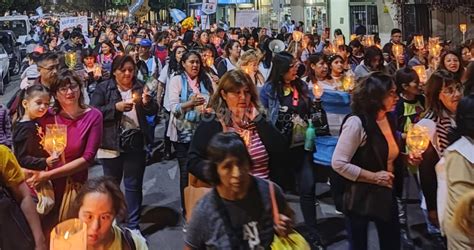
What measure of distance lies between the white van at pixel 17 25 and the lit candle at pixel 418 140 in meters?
29.6

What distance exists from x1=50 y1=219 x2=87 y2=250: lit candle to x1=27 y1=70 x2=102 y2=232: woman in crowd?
5.88ft

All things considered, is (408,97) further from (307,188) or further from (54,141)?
(54,141)

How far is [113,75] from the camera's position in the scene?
6.49m

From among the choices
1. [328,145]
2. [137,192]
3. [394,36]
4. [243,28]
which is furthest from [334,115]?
[243,28]

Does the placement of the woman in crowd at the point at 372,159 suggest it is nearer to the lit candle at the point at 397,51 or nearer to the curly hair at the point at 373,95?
the curly hair at the point at 373,95

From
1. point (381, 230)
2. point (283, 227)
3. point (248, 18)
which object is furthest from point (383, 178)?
point (248, 18)

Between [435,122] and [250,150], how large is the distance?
1520 mm

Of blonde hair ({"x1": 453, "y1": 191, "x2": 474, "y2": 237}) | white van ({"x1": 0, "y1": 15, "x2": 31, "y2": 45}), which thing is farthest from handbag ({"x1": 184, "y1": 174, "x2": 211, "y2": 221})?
white van ({"x1": 0, "y1": 15, "x2": 31, "y2": 45})

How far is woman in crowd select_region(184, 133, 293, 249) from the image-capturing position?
3.34 metres

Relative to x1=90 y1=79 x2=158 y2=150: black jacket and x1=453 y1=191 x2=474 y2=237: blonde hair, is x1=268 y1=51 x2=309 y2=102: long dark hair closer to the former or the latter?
x1=90 y1=79 x2=158 y2=150: black jacket

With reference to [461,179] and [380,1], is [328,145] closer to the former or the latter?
[461,179]

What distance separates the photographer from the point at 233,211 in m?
3.36

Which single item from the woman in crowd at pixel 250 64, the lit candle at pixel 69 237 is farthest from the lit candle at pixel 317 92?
the lit candle at pixel 69 237

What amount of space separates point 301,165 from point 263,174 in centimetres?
146
